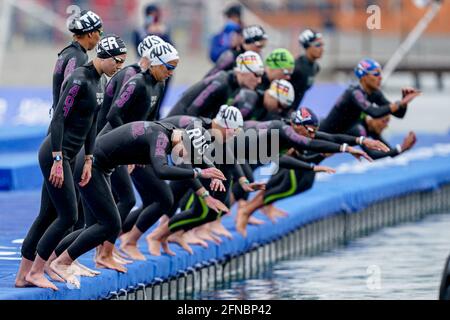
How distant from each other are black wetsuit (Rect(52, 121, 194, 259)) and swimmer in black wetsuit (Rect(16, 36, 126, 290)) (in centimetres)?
40

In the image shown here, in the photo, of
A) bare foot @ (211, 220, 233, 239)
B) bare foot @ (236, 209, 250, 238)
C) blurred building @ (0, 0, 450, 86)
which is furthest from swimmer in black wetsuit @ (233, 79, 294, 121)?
blurred building @ (0, 0, 450, 86)

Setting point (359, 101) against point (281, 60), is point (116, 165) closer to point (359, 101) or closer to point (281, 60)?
point (359, 101)

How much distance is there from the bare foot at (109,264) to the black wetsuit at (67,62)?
5.29ft

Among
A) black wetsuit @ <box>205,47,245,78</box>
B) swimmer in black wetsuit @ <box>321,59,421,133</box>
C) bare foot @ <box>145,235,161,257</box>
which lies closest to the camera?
bare foot @ <box>145,235,161,257</box>

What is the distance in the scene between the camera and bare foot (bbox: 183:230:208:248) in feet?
55.7

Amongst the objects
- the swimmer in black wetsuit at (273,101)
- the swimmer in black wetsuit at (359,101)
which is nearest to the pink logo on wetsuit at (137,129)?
the swimmer in black wetsuit at (273,101)

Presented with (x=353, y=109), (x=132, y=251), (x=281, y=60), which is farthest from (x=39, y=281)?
(x=353, y=109)

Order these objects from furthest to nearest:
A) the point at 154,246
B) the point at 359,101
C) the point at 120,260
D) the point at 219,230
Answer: the point at 359,101 → the point at 219,230 → the point at 154,246 → the point at 120,260

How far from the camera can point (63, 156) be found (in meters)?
13.2

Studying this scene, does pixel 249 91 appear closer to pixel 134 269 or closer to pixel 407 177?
pixel 134 269

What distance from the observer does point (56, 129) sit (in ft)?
42.5

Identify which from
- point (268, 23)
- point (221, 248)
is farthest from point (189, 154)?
point (268, 23)

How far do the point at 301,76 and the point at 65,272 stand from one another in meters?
7.08

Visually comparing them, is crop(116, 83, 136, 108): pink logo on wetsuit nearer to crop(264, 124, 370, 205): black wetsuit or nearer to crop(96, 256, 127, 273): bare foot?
crop(96, 256, 127, 273): bare foot
